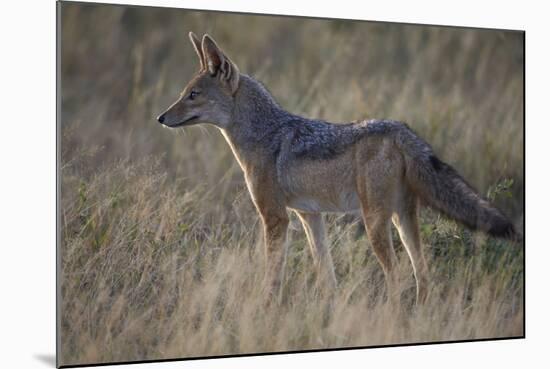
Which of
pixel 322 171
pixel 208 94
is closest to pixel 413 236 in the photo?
pixel 322 171

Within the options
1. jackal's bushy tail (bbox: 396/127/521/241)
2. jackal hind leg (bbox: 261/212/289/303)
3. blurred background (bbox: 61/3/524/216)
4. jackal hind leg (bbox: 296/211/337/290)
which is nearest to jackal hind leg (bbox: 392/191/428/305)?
jackal's bushy tail (bbox: 396/127/521/241)

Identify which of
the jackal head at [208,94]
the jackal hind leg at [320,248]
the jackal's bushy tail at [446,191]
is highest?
the jackal head at [208,94]

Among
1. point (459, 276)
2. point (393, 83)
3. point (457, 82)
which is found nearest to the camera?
point (459, 276)

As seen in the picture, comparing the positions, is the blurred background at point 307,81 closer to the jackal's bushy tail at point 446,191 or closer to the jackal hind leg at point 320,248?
the jackal's bushy tail at point 446,191

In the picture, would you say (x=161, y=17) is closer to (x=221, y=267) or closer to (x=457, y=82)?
(x=457, y=82)

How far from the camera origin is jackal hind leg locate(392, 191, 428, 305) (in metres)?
8.70

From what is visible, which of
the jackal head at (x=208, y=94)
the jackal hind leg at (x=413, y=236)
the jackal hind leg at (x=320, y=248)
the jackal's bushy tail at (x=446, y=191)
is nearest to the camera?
the jackal's bushy tail at (x=446, y=191)

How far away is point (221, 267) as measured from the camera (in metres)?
8.88

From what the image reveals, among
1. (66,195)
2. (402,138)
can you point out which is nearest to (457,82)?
(402,138)

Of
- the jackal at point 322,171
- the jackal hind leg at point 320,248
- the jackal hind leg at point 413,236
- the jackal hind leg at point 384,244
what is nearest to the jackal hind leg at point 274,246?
the jackal at point 322,171

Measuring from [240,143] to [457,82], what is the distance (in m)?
3.46

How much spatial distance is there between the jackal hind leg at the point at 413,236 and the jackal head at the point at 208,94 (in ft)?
5.77

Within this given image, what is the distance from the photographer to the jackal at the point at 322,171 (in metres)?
8.51

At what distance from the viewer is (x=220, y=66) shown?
29.5 feet
